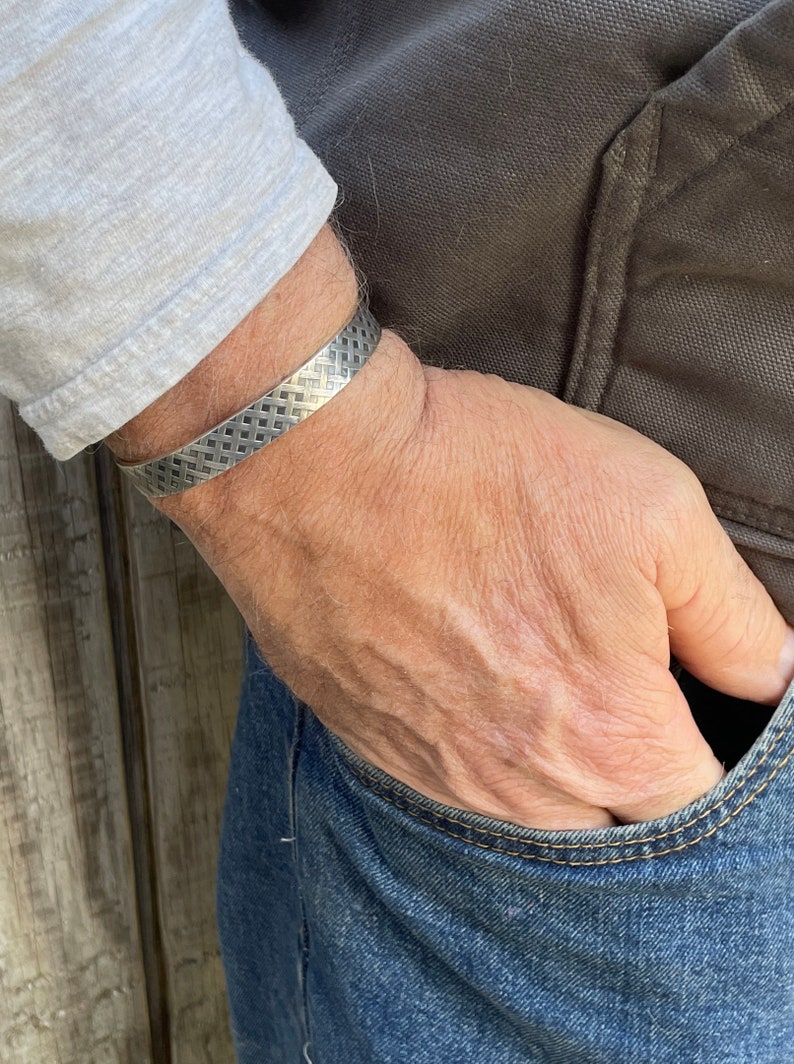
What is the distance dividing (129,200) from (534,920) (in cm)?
48

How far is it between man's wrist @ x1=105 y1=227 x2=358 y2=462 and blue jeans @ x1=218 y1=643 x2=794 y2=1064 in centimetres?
27

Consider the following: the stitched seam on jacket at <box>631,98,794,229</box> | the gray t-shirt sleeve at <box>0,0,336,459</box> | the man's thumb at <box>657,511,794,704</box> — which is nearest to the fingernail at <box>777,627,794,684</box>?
the man's thumb at <box>657,511,794,704</box>

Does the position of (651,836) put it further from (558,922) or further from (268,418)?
(268,418)

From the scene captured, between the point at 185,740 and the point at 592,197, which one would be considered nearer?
the point at 592,197

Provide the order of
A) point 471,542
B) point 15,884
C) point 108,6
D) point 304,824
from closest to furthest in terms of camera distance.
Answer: point 108,6 < point 471,542 < point 304,824 < point 15,884

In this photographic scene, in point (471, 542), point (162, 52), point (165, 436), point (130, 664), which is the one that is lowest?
point (130, 664)

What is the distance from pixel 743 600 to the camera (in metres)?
0.55

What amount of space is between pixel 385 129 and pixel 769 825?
471 mm

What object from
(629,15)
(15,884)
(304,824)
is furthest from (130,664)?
(629,15)

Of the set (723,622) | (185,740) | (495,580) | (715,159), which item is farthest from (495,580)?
(185,740)

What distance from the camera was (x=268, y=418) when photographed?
48 centimetres

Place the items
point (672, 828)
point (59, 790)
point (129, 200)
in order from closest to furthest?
point (129, 200)
point (672, 828)
point (59, 790)

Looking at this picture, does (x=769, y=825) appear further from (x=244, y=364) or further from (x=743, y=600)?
(x=244, y=364)

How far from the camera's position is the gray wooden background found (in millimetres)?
883
